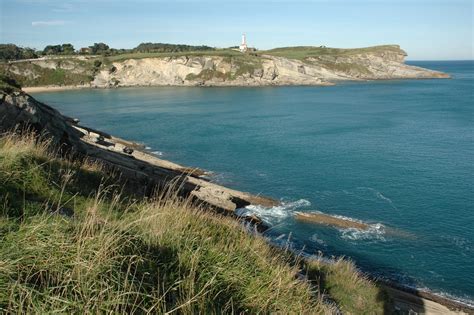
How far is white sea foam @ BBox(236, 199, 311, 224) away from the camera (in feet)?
93.7

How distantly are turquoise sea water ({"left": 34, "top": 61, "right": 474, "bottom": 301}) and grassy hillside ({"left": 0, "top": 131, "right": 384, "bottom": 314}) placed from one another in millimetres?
9458

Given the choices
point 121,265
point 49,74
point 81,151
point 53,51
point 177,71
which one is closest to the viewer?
point 121,265

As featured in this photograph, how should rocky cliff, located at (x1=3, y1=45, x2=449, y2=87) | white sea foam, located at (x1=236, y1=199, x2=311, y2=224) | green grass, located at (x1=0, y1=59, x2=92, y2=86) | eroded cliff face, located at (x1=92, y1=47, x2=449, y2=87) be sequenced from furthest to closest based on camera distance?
eroded cliff face, located at (x1=92, y1=47, x2=449, y2=87) → rocky cliff, located at (x1=3, y1=45, x2=449, y2=87) → green grass, located at (x1=0, y1=59, x2=92, y2=86) → white sea foam, located at (x1=236, y1=199, x2=311, y2=224)

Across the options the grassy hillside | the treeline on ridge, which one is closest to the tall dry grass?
the grassy hillside

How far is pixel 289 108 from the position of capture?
84250 mm

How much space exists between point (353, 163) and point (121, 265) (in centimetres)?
3952

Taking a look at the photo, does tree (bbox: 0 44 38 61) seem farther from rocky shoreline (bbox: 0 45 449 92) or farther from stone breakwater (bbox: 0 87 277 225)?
stone breakwater (bbox: 0 87 277 225)

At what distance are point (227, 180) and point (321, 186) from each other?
895 cm

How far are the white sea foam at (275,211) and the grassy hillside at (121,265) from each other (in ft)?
68.3

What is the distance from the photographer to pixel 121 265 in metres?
4.13

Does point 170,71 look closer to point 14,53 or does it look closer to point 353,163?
point 14,53

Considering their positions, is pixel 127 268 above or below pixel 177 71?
below

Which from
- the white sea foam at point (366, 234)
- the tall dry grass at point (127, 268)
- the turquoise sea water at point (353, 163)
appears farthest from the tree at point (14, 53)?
the tall dry grass at point (127, 268)

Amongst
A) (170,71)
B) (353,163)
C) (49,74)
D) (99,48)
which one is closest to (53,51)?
(99,48)
